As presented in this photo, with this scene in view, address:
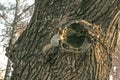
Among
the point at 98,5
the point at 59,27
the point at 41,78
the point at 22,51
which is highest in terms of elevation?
the point at 98,5

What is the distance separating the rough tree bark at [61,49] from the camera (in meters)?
2.27

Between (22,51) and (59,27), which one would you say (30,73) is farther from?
(59,27)

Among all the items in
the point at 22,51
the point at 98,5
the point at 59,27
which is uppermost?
the point at 98,5

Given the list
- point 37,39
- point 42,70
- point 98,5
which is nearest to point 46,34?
point 37,39

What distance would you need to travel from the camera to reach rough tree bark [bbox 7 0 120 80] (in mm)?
2266

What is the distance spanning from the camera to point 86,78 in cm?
227

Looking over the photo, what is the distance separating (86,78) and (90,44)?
0.23m

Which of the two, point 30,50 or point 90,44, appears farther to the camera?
point 30,50

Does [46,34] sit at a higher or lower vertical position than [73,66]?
higher

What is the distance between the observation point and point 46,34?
7.82 ft

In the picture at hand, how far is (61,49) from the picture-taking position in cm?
225

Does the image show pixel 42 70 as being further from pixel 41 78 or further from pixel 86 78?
pixel 86 78

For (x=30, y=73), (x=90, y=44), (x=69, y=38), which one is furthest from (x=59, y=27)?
(x=30, y=73)

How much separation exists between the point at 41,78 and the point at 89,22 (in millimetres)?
518
